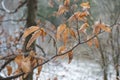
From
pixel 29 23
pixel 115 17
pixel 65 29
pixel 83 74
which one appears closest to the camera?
pixel 65 29

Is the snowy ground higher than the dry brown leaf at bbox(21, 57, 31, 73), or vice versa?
the dry brown leaf at bbox(21, 57, 31, 73)

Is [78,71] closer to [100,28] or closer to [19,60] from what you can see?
[100,28]

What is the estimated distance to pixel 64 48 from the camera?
1.33 metres

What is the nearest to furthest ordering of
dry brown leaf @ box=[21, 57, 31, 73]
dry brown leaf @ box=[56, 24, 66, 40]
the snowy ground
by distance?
dry brown leaf @ box=[21, 57, 31, 73] → dry brown leaf @ box=[56, 24, 66, 40] → the snowy ground

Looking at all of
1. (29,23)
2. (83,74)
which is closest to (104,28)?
(29,23)

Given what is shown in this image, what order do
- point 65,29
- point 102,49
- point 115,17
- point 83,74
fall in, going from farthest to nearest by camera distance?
point 83,74, point 102,49, point 115,17, point 65,29

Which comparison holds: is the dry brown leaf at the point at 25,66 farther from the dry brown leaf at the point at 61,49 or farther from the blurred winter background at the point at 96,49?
the blurred winter background at the point at 96,49

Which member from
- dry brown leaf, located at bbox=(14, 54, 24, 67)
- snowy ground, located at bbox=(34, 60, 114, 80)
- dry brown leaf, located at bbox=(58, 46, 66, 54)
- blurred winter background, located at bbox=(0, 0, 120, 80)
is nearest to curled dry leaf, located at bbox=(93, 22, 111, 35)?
dry brown leaf, located at bbox=(58, 46, 66, 54)

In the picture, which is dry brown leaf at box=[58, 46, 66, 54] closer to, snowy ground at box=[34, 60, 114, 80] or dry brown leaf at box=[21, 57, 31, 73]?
dry brown leaf at box=[21, 57, 31, 73]

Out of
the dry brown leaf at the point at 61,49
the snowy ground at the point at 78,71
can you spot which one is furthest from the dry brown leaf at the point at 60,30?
the snowy ground at the point at 78,71

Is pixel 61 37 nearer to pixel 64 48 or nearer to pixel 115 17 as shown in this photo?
pixel 64 48

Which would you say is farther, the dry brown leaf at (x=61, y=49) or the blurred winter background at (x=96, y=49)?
the blurred winter background at (x=96, y=49)

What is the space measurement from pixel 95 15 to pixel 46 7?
3.62m

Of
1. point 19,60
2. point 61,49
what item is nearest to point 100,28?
point 61,49
